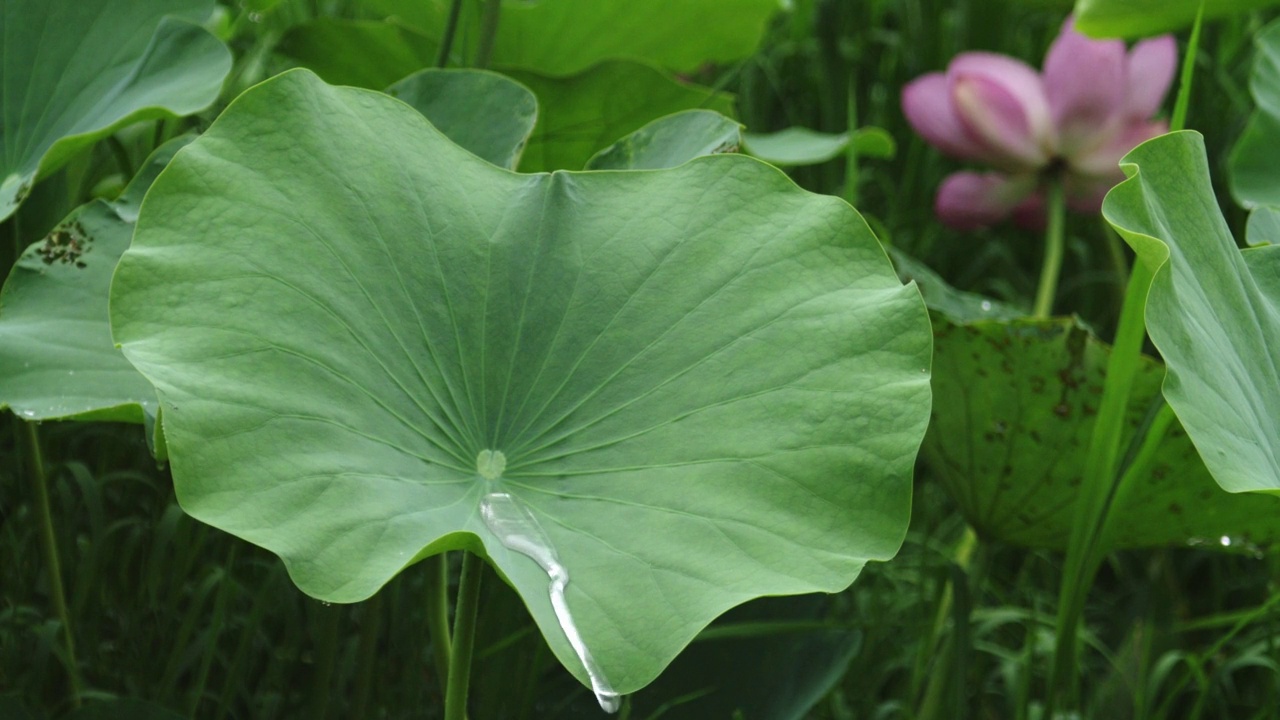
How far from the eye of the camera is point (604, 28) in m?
1.28

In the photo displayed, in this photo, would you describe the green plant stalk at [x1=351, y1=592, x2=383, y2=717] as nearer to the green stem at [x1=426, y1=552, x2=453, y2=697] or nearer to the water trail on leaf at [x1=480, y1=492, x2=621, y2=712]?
the green stem at [x1=426, y1=552, x2=453, y2=697]

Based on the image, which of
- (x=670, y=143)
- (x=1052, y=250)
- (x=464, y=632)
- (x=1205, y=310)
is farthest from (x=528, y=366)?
(x=1052, y=250)

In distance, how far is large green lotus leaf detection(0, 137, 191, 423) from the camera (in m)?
0.74

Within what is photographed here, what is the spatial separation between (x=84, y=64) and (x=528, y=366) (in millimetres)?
491

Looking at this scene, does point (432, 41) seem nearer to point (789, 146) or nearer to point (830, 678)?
point (789, 146)

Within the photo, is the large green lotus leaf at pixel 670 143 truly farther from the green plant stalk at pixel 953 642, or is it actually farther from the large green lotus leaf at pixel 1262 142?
the large green lotus leaf at pixel 1262 142

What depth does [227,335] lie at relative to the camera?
0.67m

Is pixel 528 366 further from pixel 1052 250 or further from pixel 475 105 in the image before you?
pixel 1052 250

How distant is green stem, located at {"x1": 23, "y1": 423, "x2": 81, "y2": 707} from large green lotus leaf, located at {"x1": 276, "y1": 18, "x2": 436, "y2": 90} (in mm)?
480

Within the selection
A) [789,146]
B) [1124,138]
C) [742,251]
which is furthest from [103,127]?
[1124,138]

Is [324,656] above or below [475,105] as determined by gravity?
below

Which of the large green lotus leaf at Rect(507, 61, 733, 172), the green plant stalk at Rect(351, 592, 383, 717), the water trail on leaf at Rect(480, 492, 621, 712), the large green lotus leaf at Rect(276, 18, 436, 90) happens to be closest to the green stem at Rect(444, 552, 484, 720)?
the water trail on leaf at Rect(480, 492, 621, 712)

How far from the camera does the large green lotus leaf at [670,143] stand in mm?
899

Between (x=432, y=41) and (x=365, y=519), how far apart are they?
2.31ft
